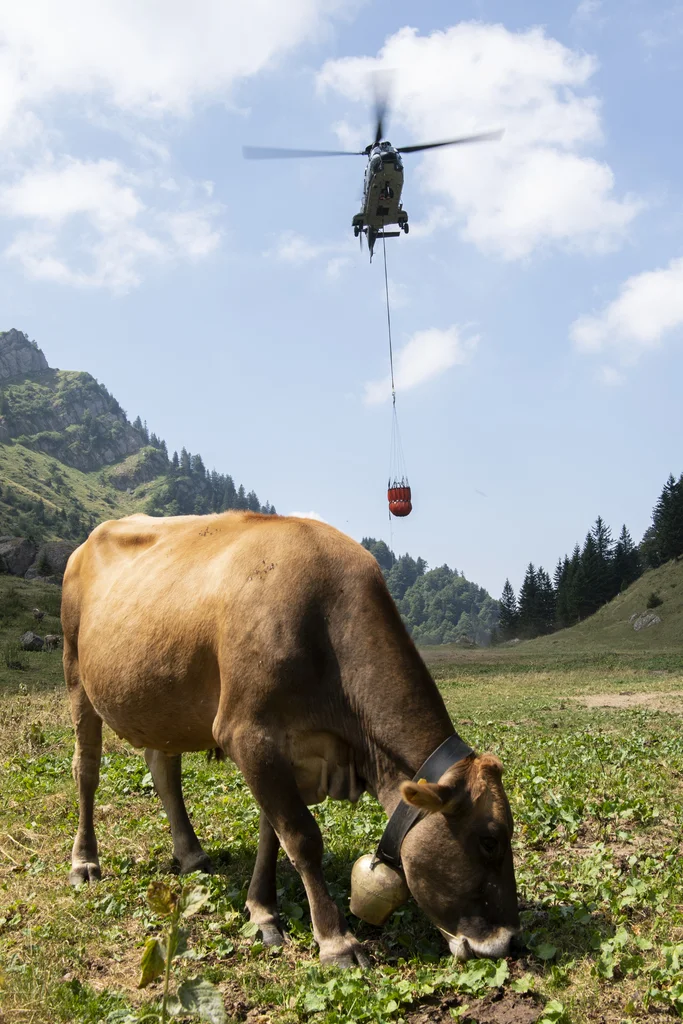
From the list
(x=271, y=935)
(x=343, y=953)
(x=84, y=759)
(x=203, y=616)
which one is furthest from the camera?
(x=84, y=759)

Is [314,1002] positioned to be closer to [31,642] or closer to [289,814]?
[289,814]

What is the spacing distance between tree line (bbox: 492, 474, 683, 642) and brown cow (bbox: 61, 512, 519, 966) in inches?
3691

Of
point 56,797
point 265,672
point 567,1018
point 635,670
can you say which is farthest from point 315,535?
point 635,670

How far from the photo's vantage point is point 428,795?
4.85 m

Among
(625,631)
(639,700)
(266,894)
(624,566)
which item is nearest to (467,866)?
(266,894)

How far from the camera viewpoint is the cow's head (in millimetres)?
5023

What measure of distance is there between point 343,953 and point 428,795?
1.30m

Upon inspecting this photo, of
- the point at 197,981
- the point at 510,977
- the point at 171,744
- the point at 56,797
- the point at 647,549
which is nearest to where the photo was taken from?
the point at 197,981

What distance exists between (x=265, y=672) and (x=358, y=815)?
3.56 meters

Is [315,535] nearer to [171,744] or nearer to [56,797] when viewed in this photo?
[171,744]

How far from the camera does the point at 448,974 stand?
4.94 meters

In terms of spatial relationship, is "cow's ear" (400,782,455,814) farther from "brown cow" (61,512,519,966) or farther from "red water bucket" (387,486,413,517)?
"red water bucket" (387,486,413,517)

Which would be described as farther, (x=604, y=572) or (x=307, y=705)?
(x=604, y=572)

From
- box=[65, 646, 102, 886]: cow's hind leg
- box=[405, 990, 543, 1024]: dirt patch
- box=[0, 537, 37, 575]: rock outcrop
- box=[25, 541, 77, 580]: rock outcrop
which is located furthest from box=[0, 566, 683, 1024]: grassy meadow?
box=[0, 537, 37, 575]: rock outcrop
